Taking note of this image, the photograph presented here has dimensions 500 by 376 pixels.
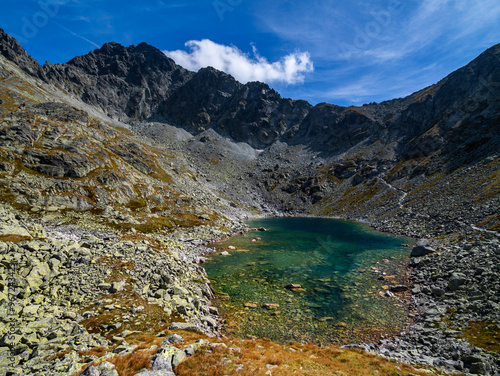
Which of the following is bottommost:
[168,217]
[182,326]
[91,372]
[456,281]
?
[456,281]

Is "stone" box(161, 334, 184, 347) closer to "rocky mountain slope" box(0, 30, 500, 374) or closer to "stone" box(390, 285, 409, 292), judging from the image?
"rocky mountain slope" box(0, 30, 500, 374)

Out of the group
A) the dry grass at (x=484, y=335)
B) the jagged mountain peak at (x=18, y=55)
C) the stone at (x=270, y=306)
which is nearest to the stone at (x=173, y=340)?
the stone at (x=270, y=306)

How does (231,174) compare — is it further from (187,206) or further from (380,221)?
(380,221)

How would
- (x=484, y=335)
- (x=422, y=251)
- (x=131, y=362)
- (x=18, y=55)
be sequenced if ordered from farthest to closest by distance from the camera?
(x=18, y=55) → (x=422, y=251) → (x=484, y=335) → (x=131, y=362)

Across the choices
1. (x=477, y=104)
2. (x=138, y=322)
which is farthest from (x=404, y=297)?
(x=477, y=104)

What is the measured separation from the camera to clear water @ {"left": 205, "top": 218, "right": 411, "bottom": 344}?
20.1 meters

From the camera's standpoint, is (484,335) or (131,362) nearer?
(131,362)

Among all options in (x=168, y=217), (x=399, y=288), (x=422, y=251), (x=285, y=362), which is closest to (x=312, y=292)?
(x=399, y=288)

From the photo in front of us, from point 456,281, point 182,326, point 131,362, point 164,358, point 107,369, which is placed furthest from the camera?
point 456,281

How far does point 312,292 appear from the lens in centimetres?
2736

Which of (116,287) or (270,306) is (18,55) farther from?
(270,306)

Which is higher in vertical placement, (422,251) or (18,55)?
(18,55)

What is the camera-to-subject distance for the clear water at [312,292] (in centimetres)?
2011

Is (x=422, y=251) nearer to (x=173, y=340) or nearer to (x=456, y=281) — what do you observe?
(x=456, y=281)
